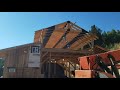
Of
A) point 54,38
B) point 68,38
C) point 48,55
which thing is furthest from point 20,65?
point 68,38

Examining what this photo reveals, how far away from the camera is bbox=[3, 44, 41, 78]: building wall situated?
15352mm

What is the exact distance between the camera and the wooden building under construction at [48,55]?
15.5 m

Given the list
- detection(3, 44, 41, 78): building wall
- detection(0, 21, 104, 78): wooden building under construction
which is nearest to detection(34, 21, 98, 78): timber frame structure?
detection(0, 21, 104, 78): wooden building under construction

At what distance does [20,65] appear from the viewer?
51.5 ft

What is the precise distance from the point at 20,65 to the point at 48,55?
2340 mm

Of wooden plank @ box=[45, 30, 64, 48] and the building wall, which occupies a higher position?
wooden plank @ box=[45, 30, 64, 48]

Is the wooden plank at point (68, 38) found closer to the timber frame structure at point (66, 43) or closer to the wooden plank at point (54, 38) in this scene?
the timber frame structure at point (66, 43)

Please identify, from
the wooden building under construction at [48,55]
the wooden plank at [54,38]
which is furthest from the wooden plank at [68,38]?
the wooden plank at [54,38]

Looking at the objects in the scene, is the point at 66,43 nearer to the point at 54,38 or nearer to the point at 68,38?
the point at 68,38

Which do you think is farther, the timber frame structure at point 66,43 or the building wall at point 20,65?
the timber frame structure at point 66,43

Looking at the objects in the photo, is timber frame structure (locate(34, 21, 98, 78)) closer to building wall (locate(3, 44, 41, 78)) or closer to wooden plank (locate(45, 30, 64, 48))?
wooden plank (locate(45, 30, 64, 48))
